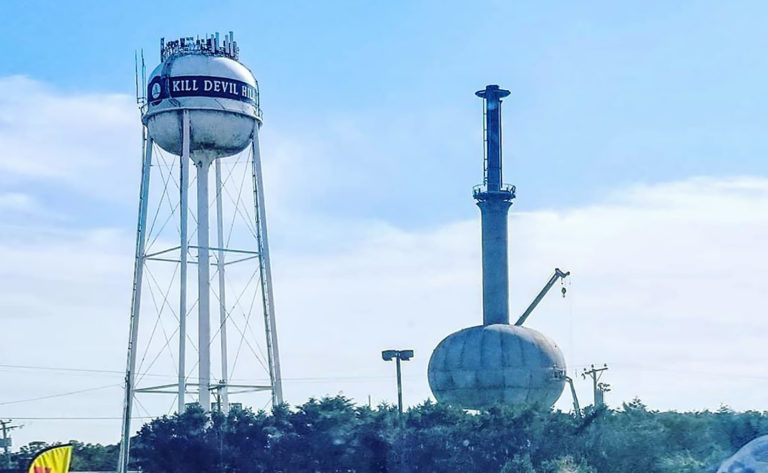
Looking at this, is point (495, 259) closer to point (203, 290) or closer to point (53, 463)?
point (203, 290)

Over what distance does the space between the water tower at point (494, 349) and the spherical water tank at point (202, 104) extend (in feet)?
62.8

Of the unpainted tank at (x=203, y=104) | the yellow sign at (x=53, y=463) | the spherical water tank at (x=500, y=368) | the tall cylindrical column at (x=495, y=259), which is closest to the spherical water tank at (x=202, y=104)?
the unpainted tank at (x=203, y=104)

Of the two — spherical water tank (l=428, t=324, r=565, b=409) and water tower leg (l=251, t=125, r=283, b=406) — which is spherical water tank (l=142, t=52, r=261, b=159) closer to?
water tower leg (l=251, t=125, r=283, b=406)

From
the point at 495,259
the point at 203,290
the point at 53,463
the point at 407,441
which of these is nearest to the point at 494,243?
the point at 495,259

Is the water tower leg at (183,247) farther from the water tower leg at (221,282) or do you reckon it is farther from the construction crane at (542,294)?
the construction crane at (542,294)

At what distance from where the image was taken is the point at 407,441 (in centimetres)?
6012

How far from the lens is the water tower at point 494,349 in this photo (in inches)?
2707

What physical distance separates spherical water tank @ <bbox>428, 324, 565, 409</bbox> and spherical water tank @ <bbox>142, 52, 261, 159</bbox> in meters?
19.1

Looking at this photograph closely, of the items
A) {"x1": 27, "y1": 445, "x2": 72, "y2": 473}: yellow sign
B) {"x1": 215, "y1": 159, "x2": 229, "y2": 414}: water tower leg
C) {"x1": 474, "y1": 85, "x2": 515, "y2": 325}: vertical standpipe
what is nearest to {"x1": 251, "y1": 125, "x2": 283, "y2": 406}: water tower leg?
{"x1": 215, "y1": 159, "x2": 229, "y2": 414}: water tower leg

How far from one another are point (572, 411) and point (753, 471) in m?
32.1

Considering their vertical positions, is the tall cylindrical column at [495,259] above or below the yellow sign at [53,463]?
above

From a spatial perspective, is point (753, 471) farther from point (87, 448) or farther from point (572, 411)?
point (87, 448)

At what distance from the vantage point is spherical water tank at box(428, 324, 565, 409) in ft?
225

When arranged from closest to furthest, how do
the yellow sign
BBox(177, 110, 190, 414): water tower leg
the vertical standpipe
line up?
the yellow sign < BBox(177, 110, 190, 414): water tower leg < the vertical standpipe
